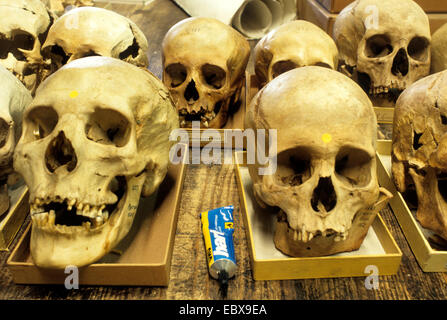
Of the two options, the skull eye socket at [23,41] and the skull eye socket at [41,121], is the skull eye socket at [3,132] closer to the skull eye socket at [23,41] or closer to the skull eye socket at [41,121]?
the skull eye socket at [41,121]

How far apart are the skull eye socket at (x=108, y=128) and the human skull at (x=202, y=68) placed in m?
0.64

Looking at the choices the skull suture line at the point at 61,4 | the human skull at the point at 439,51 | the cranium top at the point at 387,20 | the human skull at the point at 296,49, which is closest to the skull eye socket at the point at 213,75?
the human skull at the point at 296,49

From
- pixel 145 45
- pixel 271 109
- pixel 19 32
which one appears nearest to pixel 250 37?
pixel 145 45

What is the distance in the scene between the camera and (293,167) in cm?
125

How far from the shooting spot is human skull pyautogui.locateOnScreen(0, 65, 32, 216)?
131 centimetres

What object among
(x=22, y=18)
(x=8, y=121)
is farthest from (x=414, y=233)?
(x=22, y=18)

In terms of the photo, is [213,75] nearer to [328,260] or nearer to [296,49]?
[296,49]

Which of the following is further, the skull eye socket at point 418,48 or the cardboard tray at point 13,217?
the skull eye socket at point 418,48

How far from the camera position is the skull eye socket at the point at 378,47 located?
A: 195 centimetres

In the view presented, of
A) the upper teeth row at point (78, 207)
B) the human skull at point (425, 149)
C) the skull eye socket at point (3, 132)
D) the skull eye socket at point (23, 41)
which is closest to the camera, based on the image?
the upper teeth row at point (78, 207)

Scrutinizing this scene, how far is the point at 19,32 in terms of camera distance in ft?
6.26

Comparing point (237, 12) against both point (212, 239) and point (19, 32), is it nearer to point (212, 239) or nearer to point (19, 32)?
point (19, 32)

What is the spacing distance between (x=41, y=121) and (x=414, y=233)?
122cm

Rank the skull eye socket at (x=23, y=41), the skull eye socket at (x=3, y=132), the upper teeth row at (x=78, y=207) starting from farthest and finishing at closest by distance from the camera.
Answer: the skull eye socket at (x=23, y=41), the skull eye socket at (x=3, y=132), the upper teeth row at (x=78, y=207)
